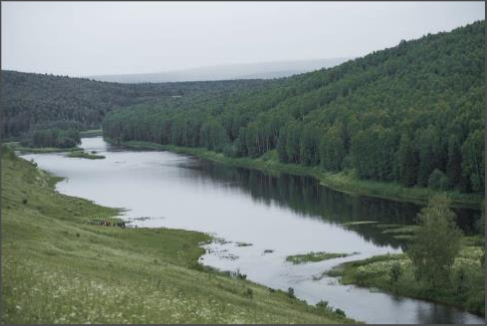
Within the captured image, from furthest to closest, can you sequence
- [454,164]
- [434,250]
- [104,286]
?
[454,164]
[434,250]
[104,286]

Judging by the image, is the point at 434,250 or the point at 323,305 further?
the point at 434,250

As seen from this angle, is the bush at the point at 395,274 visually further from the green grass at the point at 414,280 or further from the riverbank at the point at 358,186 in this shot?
the riverbank at the point at 358,186

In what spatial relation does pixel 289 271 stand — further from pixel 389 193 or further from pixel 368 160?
pixel 368 160

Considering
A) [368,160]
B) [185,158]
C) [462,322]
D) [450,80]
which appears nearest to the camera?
[462,322]

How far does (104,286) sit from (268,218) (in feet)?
187

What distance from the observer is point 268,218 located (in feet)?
316

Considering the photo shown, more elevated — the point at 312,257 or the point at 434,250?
the point at 434,250

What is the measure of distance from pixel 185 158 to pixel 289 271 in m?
130

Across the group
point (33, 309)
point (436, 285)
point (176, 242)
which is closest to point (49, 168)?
point (176, 242)

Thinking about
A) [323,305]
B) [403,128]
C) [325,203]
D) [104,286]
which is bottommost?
[325,203]

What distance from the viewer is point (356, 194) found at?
11938 centimetres

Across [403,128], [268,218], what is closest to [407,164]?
[403,128]

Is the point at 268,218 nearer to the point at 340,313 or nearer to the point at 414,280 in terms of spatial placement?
the point at 414,280

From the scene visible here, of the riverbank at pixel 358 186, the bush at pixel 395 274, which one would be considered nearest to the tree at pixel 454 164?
the riverbank at pixel 358 186
